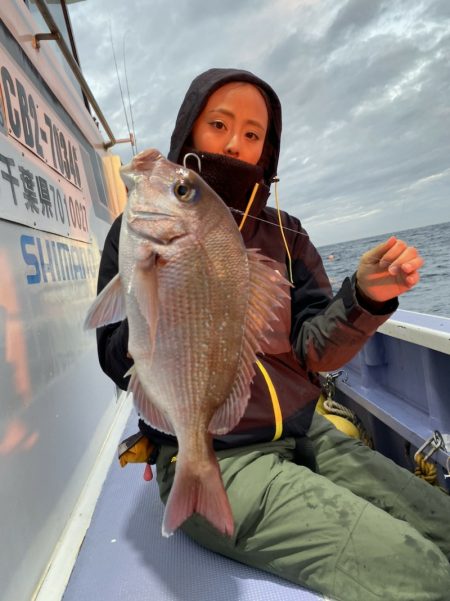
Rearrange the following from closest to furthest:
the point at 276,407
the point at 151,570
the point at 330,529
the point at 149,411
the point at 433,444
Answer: the point at 149,411, the point at 330,529, the point at 151,570, the point at 276,407, the point at 433,444

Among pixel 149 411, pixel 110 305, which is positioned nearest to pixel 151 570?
pixel 149 411

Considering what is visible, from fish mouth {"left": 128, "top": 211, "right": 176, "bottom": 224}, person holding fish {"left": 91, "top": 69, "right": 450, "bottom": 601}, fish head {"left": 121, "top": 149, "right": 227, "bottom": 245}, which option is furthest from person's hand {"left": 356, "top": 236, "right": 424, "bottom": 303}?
fish mouth {"left": 128, "top": 211, "right": 176, "bottom": 224}

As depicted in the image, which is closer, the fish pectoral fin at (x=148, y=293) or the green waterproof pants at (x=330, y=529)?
the fish pectoral fin at (x=148, y=293)

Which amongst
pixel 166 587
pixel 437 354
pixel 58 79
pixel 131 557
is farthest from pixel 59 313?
pixel 437 354

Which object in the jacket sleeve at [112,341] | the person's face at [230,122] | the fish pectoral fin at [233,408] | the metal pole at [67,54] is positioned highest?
the metal pole at [67,54]

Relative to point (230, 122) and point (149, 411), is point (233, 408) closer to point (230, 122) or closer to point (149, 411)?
point (149, 411)

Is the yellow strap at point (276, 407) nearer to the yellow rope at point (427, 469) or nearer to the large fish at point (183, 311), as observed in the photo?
the large fish at point (183, 311)

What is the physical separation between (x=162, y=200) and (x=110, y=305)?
0.36 metres

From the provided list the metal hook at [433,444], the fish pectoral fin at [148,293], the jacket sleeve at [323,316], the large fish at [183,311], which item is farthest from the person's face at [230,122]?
the metal hook at [433,444]

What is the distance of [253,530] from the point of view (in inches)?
67.6

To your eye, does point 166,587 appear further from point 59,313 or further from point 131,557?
point 59,313

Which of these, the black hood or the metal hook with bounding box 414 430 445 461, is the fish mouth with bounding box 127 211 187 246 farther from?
the metal hook with bounding box 414 430 445 461

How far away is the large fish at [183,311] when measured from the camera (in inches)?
51.2

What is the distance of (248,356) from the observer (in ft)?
4.60
